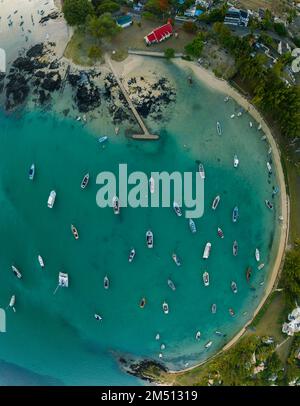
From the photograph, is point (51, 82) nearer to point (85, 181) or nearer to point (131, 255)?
point (85, 181)

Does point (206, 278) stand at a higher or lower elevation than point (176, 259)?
lower

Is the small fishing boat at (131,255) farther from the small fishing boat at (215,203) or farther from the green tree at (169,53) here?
the green tree at (169,53)

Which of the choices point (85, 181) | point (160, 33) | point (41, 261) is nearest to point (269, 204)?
point (85, 181)

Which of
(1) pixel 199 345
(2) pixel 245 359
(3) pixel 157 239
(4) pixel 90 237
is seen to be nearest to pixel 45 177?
(4) pixel 90 237

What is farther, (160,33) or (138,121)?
(160,33)

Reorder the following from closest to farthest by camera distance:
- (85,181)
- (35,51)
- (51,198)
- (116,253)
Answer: (51,198)
(85,181)
(116,253)
(35,51)

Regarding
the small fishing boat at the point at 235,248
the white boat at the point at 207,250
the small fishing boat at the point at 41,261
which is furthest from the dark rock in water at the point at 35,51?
the small fishing boat at the point at 235,248
